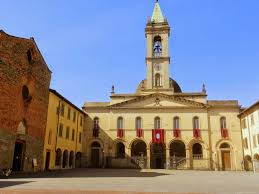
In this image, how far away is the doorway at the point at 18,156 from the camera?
2419 cm

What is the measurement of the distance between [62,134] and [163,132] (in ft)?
54.0

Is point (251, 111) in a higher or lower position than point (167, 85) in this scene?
lower

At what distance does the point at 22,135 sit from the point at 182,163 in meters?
26.1

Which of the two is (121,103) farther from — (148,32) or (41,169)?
(41,169)

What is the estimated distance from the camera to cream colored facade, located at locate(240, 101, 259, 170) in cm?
3603

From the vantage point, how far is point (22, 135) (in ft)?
79.8

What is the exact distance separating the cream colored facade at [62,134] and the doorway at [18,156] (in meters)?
5.08

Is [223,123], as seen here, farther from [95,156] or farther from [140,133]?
[95,156]

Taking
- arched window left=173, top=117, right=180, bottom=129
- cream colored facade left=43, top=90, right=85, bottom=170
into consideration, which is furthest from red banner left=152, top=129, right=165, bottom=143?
cream colored facade left=43, top=90, right=85, bottom=170

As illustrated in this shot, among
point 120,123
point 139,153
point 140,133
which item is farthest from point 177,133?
point 120,123

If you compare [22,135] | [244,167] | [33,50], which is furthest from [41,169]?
[244,167]

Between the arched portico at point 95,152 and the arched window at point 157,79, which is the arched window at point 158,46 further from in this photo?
the arched portico at point 95,152

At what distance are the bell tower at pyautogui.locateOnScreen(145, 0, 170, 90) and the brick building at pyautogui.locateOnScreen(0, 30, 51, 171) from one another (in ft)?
76.1

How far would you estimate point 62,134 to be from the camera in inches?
1395
